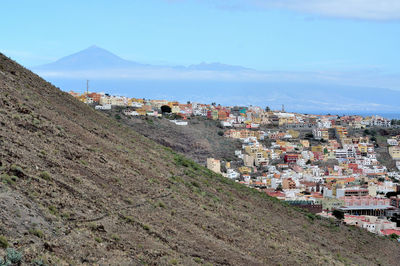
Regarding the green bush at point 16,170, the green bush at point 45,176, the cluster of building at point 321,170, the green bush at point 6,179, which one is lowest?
the cluster of building at point 321,170

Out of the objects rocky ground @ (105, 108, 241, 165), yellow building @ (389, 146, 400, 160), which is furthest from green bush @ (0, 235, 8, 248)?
yellow building @ (389, 146, 400, 160)

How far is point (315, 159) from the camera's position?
88.2 meters

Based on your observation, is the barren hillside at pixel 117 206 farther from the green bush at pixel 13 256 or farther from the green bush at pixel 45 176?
the green bush at pixel 13 256

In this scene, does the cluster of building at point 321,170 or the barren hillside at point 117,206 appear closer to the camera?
the barren hillside at point 117,206

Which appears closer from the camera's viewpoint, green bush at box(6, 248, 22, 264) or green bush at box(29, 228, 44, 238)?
green bush at box(6, 248, 22, 264)

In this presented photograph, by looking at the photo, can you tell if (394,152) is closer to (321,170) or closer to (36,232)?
(321,170)

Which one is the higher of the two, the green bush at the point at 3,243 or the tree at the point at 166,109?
the green bush at the point at 3,243

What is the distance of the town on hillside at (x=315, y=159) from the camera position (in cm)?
5406

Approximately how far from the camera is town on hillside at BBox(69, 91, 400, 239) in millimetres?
54062

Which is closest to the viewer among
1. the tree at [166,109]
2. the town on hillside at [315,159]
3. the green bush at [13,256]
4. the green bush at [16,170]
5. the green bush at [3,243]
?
the green bush at [13,256]

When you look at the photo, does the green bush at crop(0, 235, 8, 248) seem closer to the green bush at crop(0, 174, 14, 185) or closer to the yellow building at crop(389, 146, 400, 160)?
the green bush at crop(0, 174, 14, 185)

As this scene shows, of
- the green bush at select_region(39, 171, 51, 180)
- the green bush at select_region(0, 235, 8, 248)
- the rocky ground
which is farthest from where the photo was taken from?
the rocky ground

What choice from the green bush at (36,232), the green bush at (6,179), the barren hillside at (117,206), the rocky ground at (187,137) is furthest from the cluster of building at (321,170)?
the green bush at (36,232)

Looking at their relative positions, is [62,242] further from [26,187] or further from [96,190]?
[96,190]
